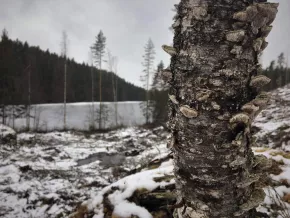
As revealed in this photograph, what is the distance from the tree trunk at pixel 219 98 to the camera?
3.21 feet

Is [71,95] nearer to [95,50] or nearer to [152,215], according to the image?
[95,50]

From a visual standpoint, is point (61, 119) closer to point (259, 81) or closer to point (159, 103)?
point (159, 103)

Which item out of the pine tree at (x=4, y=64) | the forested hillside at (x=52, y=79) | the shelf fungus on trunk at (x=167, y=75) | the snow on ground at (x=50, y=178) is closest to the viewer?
the shelf fungus on trunk at (x=167, y=75)

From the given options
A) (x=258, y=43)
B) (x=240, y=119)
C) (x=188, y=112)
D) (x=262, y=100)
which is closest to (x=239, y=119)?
(x=240, y=119)

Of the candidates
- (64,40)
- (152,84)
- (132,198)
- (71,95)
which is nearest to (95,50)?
(64,40)

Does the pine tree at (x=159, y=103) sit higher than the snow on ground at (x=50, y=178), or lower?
higher

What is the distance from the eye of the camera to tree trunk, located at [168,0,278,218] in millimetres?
977

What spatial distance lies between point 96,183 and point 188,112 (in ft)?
21.5

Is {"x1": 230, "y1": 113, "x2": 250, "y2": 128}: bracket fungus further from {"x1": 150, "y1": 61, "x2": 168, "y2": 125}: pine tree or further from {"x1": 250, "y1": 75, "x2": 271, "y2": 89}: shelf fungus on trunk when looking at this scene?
{"x1": 150, "y1": 61, "x2": 168, "y2": 125}: pine tree

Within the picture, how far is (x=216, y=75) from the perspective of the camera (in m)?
1.01

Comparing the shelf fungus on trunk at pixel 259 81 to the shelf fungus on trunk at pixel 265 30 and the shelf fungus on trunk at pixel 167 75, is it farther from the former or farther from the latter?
the shelf fungus on trunk at pixel 167 75

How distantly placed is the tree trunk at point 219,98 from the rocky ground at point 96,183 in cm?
108

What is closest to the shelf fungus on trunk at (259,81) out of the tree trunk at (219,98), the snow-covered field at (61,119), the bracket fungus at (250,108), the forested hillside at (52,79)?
the tree trunk at (219,98)

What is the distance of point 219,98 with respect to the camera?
1.00 metres
